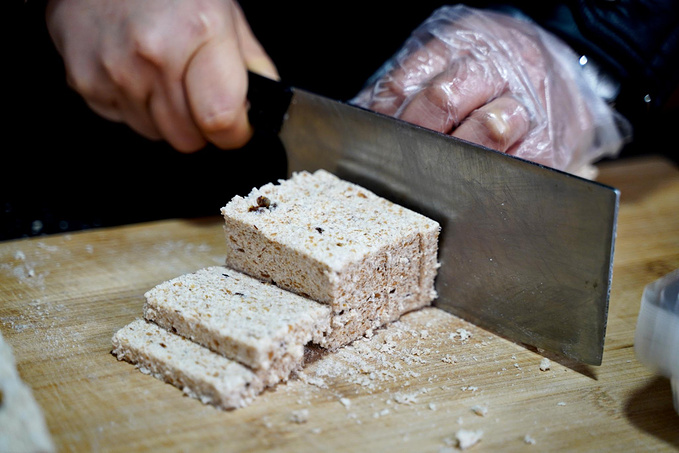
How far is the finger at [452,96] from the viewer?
2.55 metres

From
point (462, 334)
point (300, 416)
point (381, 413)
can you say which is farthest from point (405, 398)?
point (462, 334)

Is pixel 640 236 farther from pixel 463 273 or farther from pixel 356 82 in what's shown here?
pixel 356 82

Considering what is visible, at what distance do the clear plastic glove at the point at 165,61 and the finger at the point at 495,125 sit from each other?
1.03m

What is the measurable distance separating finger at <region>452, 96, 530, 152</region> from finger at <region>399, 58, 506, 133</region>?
0.05 meters

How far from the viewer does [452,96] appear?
8.35ft

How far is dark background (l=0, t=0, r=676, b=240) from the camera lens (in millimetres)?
3531

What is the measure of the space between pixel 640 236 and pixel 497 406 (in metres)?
1.55

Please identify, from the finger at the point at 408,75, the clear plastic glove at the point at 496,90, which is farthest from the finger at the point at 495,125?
the finger at the point at 408,75

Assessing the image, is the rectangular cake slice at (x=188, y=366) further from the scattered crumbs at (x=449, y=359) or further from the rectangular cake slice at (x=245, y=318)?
the scattered crumbs at (x=449, y=359)

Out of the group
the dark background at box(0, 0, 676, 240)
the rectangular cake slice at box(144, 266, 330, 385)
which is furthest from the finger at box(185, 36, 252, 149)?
the rectangular cake slice at box(144, 266, 330, 385)

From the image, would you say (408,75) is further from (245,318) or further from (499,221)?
(245,318)

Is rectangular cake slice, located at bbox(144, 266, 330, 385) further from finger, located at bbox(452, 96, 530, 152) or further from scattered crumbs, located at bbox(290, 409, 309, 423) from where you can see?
finger, located at bbox(452, 96, 530, 152)

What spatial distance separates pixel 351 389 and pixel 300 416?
224 mm

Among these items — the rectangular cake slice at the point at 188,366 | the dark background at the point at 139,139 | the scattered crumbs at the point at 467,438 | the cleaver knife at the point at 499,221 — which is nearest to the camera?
the scattered crumbs at the point at 467,438
